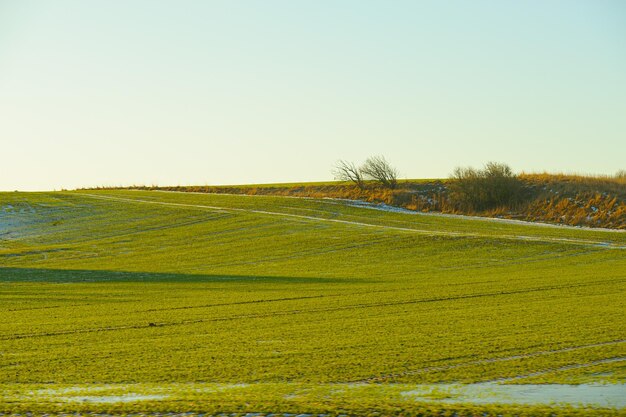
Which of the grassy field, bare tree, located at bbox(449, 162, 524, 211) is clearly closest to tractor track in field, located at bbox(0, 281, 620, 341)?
the grassy field

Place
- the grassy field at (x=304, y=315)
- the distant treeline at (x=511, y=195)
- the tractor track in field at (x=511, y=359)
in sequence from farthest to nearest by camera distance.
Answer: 1. the distant treeline at (x=511, y=195)
2. the tractor track in field at (x=511, y=359)
3. the grassy field at (x=304, y=315)

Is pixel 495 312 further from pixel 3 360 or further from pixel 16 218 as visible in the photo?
pixel 16 218

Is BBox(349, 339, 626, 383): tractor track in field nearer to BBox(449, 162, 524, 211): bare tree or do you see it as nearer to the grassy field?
the grassy field

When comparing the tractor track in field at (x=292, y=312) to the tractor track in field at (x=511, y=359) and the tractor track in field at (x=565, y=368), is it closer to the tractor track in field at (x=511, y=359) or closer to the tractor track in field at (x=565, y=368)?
the tractor track in field at (x=511, y=359)

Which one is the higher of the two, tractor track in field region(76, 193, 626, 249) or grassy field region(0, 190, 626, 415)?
tractor track in field region(76, 193, 626, 249)

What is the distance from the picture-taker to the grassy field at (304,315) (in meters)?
14.3

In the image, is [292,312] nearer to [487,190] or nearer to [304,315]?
[304,315]

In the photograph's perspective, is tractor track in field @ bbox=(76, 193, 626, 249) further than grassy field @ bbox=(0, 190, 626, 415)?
Yes

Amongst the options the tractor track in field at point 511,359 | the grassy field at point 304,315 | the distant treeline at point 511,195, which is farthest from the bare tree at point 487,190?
the tractor track in field at point 511,359

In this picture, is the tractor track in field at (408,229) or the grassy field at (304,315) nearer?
the grassy field at (304,315)

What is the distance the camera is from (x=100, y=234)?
2534 inches

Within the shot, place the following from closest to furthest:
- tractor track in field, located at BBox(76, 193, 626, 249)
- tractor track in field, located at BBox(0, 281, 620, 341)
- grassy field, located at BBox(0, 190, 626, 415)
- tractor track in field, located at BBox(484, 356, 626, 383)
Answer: grassy field, located at BBox(0, 190, 626, 415), tractor track in field, located at BBox(484, 356, 626, 383), tractor track in field, located at BBox(0, 281, 620, 341), tractor track in field, located at BBox(76, 193, 626, 249)

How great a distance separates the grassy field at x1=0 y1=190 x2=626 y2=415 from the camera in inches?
563

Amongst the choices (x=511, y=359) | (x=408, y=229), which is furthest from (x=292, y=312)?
(x=408, y=229)
